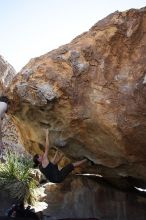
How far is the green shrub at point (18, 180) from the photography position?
11.5 metres

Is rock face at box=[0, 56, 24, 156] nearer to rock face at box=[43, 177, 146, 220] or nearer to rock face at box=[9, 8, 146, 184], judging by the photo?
rock face at box=[43, 177, 146, 220]

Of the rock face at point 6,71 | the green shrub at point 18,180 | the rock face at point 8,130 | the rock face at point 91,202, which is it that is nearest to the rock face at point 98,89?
the rock face at point 91,202

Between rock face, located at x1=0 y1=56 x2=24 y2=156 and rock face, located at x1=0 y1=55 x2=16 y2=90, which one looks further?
rock face, located at x1=0 y1=56 x2=24 y2=156

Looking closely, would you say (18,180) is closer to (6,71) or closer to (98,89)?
(98,89)

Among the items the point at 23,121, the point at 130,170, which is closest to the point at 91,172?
the point at 130,170

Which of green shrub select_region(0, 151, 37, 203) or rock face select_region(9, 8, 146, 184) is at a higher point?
rock face select_region(9, 8, 146, 184)

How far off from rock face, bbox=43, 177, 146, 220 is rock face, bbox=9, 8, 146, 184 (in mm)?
1669

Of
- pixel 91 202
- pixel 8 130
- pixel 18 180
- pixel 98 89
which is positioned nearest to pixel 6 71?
pixel 8 130

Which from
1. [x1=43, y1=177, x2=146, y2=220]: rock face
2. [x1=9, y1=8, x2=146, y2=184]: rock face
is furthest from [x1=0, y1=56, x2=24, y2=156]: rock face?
[x1=9, y1=8, x2=146, y2=184]: rock face

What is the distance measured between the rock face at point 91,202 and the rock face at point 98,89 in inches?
65.7

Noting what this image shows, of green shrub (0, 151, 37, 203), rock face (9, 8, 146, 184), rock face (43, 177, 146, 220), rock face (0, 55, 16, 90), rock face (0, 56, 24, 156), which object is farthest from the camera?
rock face (0, 56, 24, 156)

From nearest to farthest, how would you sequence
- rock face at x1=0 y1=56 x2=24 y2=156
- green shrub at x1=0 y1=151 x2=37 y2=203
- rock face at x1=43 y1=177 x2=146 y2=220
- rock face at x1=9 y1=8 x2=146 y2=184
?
rock face at x1=9 y1=8 x2=146 y2=184, rock face at x1=43 y1=177 x2=146 y2=220, green shrub at x1=0 y1=151 x2=37 y2=203, rock face at x1=0 y1=56 x2=24 y2=156

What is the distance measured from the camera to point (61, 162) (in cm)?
1002

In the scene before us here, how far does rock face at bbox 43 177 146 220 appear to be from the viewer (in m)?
9.41
